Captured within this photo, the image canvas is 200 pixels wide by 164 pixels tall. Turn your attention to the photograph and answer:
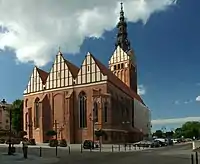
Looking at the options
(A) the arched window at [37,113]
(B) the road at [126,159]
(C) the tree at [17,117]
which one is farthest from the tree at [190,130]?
(B) the road at [126,159]

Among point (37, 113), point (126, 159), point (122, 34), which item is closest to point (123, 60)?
point (122, 34)

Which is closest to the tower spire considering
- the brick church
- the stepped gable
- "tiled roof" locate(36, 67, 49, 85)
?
the brick church

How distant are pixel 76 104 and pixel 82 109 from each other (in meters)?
1.77

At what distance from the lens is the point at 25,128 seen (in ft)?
266

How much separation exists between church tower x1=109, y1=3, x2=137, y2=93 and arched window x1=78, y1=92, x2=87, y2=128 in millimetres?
28049

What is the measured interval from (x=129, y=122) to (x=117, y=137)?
42.1 ft

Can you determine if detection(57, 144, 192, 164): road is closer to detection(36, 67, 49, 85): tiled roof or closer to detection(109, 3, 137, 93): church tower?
detection(36, 67, 49, 85): tiled roof

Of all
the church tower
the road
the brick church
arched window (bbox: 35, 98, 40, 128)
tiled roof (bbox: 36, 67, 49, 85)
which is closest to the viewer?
the road

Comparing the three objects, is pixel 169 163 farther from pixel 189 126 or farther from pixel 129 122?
pixel 189 126

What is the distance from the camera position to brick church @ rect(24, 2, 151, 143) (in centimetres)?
7119

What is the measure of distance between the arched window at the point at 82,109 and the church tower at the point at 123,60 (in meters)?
28.0

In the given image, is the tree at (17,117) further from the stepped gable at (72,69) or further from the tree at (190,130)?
the tree at (190,130)

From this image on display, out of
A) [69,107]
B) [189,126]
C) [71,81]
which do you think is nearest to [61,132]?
[69,107]

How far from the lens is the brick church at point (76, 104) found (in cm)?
7119
